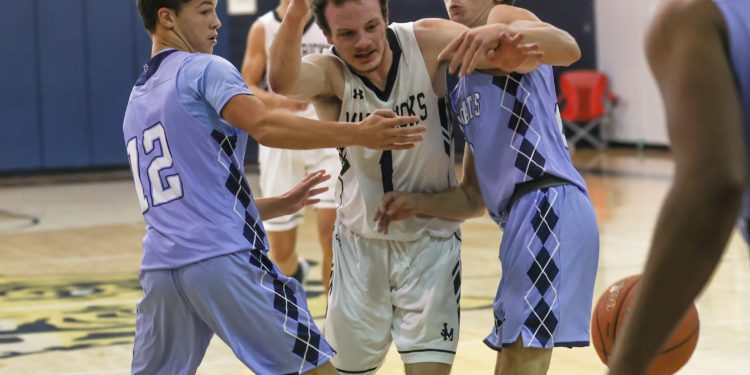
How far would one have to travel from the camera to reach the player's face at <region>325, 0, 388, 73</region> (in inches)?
147

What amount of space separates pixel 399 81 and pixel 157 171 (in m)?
0.94

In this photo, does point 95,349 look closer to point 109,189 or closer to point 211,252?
point 211,252

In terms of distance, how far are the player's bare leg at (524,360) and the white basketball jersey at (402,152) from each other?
0.54 meters

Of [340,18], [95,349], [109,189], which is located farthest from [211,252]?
[109,189]

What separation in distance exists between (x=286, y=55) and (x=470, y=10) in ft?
2.31

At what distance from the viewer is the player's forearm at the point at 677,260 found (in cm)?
146

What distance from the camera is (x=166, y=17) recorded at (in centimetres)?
354

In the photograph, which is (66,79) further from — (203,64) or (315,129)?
(315,129)

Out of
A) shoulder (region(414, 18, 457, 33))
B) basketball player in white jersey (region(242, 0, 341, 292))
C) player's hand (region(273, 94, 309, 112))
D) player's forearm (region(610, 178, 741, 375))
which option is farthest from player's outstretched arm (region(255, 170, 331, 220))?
player's hand (region(273, 94, 309, 112))

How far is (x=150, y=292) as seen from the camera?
3.46 m

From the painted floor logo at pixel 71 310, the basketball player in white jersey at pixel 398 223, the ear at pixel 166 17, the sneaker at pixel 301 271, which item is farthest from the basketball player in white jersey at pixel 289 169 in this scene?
the ear at pixel 166 17

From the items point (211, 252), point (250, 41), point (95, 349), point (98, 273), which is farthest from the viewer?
point (98, 273)

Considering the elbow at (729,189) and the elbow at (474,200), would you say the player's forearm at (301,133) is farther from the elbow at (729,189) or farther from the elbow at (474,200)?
the elbow at (729,189)

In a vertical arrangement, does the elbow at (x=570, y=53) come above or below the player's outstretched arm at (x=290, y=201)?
above
